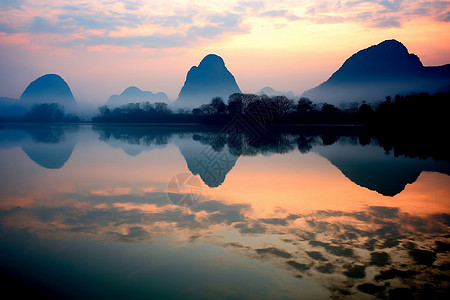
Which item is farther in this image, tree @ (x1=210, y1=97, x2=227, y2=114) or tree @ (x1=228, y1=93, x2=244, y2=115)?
tree @ (x1=210, y1=97, x2=227, y2=114)

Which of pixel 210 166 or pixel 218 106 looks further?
pixel 218 106

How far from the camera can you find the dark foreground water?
16.3ft

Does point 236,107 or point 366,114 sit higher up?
point 236,107

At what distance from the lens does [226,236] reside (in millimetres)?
6930

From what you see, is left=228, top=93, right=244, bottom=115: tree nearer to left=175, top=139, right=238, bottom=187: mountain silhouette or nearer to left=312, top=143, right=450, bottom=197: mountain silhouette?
left=175, top=139, right=238, bottom=187: mountain silhouette

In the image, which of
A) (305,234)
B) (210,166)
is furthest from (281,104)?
(305,234)

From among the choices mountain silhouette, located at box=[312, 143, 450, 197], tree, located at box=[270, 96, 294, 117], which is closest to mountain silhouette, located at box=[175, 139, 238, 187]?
mountain silhouette, located at box=[312, 143, 450, 197]

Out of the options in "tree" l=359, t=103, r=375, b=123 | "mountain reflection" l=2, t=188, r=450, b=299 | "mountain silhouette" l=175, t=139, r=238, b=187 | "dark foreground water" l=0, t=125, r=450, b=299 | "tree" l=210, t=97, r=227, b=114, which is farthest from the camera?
"tree" l=210, t=97, r=227, b=114

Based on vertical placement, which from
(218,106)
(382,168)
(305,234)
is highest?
(218,106)

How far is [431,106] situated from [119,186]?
46077 mm

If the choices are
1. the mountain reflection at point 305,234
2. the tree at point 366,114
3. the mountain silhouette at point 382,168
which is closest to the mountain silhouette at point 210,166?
the mountain reflection at point 305,234

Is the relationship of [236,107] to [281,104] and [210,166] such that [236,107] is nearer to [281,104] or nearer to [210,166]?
[281,104]

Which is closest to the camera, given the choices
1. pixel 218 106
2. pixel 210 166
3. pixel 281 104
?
pixel 210 166

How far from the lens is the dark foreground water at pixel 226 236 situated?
496 cm
